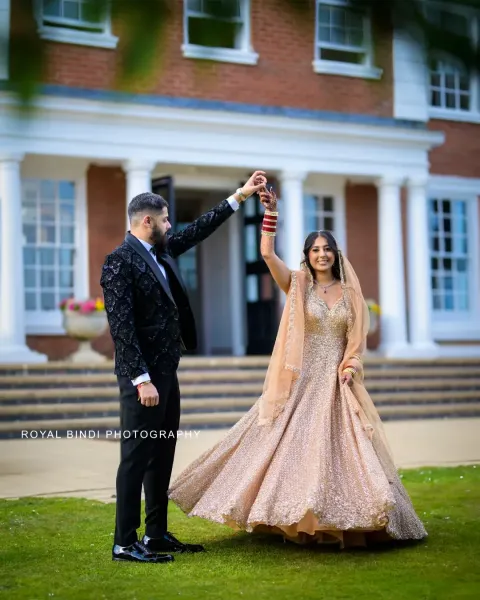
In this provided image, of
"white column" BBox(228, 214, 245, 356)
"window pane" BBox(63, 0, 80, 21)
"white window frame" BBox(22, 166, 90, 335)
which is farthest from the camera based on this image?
"white column" BBox(228, 214, 245, 356)

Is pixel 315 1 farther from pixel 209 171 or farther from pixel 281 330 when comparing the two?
pixel 209 171

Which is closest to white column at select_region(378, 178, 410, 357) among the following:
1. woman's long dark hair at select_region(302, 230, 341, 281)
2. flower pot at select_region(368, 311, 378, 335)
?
flower pot at select_region(368, 311, 378, 335)

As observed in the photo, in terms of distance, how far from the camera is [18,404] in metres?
12.0

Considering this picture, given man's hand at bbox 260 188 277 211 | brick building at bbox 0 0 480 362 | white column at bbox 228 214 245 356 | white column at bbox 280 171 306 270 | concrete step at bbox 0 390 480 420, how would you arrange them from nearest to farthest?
man's hand at bbox 260 188 277 211 < concrete step at bbox 0 390 480 420 < brick building at bbox 0 0 480 362 < white column at bbox 280 171 306 270 < white column at bbox 228 214 245 356

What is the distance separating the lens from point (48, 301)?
1457cm

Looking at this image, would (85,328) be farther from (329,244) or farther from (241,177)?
(329,244)

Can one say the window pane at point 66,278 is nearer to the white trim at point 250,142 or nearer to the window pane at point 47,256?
the window pane at point 47,256

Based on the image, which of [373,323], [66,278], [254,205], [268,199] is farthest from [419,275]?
[268,199]

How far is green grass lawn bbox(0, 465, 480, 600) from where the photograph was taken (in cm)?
434

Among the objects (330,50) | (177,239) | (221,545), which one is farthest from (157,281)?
(330,50)

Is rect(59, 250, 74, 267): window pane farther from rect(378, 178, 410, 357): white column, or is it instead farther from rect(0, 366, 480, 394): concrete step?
rect(378, 178, 410, 357): white column

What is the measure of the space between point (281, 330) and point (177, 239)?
2.42 ft

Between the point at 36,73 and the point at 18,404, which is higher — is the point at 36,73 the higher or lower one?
Answer: the higher one

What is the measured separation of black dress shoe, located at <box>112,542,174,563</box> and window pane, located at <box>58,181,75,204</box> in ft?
33.7
